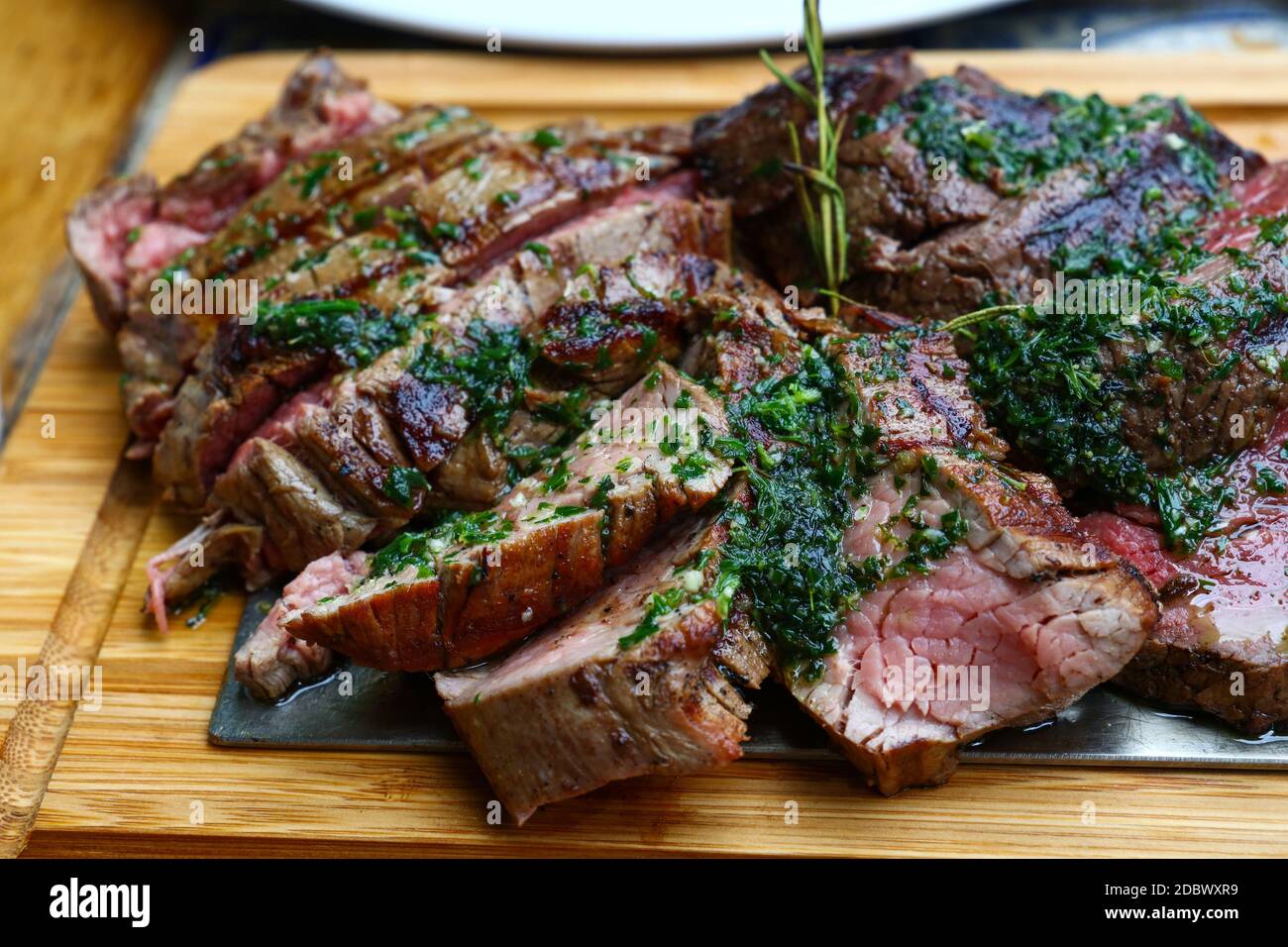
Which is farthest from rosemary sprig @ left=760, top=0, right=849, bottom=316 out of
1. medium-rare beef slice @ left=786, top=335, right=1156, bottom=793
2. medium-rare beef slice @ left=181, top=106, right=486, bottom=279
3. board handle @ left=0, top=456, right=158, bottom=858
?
board handle @ left=0, top=456, right=158, bottom=858

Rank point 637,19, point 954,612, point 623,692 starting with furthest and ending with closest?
point 637,19
point 954,612
point 623,692

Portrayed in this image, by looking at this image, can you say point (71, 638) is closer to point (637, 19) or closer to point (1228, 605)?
point (1228, 605)

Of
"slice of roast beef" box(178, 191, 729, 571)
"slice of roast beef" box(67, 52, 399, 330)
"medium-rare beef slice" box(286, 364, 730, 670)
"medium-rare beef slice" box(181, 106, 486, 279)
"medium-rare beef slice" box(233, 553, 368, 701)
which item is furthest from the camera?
"slice of roast beef" box(67, 52, 399, 330)

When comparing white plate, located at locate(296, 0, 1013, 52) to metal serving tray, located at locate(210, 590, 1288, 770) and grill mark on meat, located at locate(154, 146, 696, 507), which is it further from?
metal serving tray, located at locate(210, 590, 1288, 770)

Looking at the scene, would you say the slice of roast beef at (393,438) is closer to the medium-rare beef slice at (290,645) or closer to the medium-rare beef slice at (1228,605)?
the medium-rare beef slice at (290,645)

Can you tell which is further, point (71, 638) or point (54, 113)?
point (54, 113)

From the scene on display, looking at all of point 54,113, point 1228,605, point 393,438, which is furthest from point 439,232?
point 54,113
